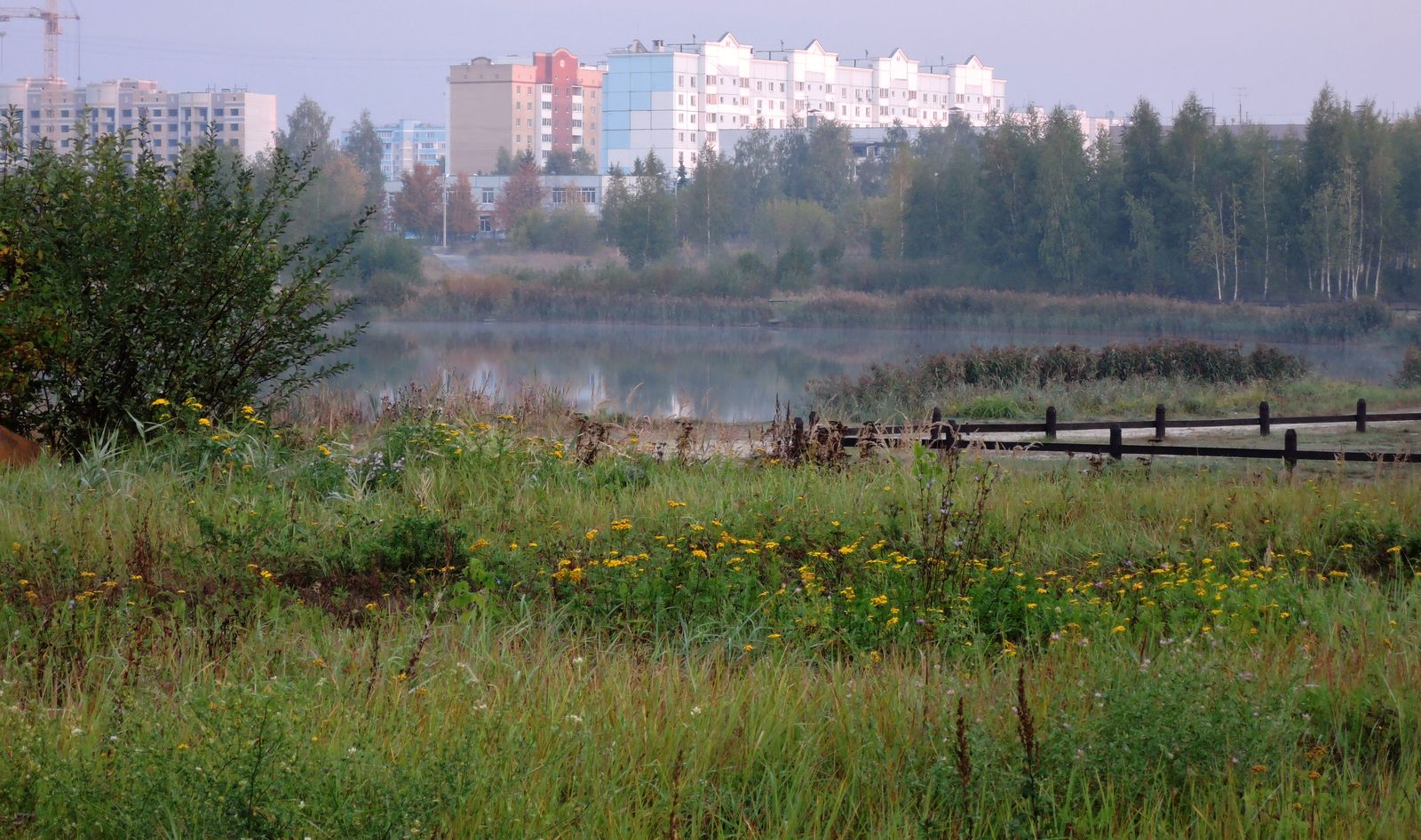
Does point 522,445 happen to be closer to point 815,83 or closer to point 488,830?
point 488,830

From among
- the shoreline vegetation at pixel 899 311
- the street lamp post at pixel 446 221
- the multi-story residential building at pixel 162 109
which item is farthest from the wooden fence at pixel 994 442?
the multi-story residential building at pixel 162 109

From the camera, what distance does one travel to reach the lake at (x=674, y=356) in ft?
117

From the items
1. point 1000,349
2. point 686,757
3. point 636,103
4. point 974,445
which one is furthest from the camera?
point 636,103

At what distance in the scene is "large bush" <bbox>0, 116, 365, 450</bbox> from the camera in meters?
9.96

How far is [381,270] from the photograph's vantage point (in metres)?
72.5

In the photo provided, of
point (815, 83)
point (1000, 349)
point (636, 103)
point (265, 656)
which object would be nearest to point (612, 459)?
Result: point (265, 656)

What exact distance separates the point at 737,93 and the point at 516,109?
99.4 ft

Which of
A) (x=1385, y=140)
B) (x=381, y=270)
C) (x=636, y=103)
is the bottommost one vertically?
(x=381, y=270)

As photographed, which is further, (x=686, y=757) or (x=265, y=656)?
(x=265, y=656)

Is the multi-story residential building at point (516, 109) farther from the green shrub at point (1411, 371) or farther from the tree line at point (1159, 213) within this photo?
the green shrub at point (1411, 371)

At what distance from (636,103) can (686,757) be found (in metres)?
160

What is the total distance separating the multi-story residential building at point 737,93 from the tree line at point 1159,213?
202 feet

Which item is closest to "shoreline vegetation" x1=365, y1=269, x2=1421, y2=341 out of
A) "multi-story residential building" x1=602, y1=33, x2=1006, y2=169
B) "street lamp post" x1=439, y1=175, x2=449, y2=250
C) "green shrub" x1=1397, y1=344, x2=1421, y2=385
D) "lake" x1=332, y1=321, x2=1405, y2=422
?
"lake" x1=332, y1=321, x2=1405, y2=422

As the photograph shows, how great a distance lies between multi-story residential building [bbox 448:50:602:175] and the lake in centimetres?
10086
